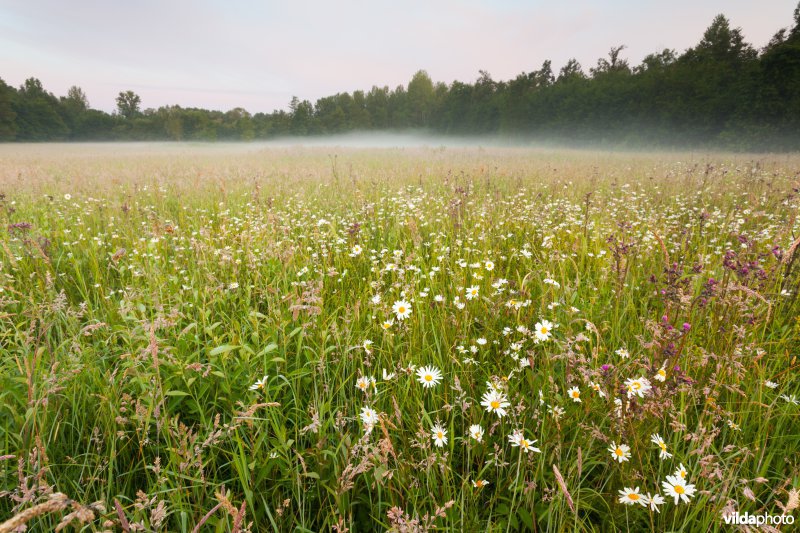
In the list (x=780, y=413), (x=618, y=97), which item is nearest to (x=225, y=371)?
(x=780, y=413)

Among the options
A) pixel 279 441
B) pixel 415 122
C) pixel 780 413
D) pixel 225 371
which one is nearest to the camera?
pixel 279 441

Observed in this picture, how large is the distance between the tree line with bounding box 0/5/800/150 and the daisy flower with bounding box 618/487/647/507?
29802 mm

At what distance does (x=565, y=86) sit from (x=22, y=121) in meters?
83.9

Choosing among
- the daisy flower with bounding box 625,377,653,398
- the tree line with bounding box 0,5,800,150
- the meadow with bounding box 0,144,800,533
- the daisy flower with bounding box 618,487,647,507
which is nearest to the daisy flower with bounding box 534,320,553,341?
the meadow with bounding box 0,144,800,533

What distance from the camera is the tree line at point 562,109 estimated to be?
24.6 m

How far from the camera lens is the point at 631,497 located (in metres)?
1.28

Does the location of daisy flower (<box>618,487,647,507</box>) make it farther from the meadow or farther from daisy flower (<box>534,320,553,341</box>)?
daisy flower (<box>534,320,553,341</box>)

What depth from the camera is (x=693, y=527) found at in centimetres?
128

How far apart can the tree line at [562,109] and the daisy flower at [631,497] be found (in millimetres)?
29802

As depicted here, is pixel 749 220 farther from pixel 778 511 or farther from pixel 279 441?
pixel 279 441

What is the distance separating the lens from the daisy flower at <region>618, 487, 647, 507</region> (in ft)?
3.99

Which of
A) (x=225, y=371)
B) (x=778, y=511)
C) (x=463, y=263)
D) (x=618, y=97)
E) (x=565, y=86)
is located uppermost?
(x=565, y=86)

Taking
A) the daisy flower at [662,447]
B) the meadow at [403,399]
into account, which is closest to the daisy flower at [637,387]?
the meadow at [403,399]

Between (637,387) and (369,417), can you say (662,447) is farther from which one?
(369,417)
